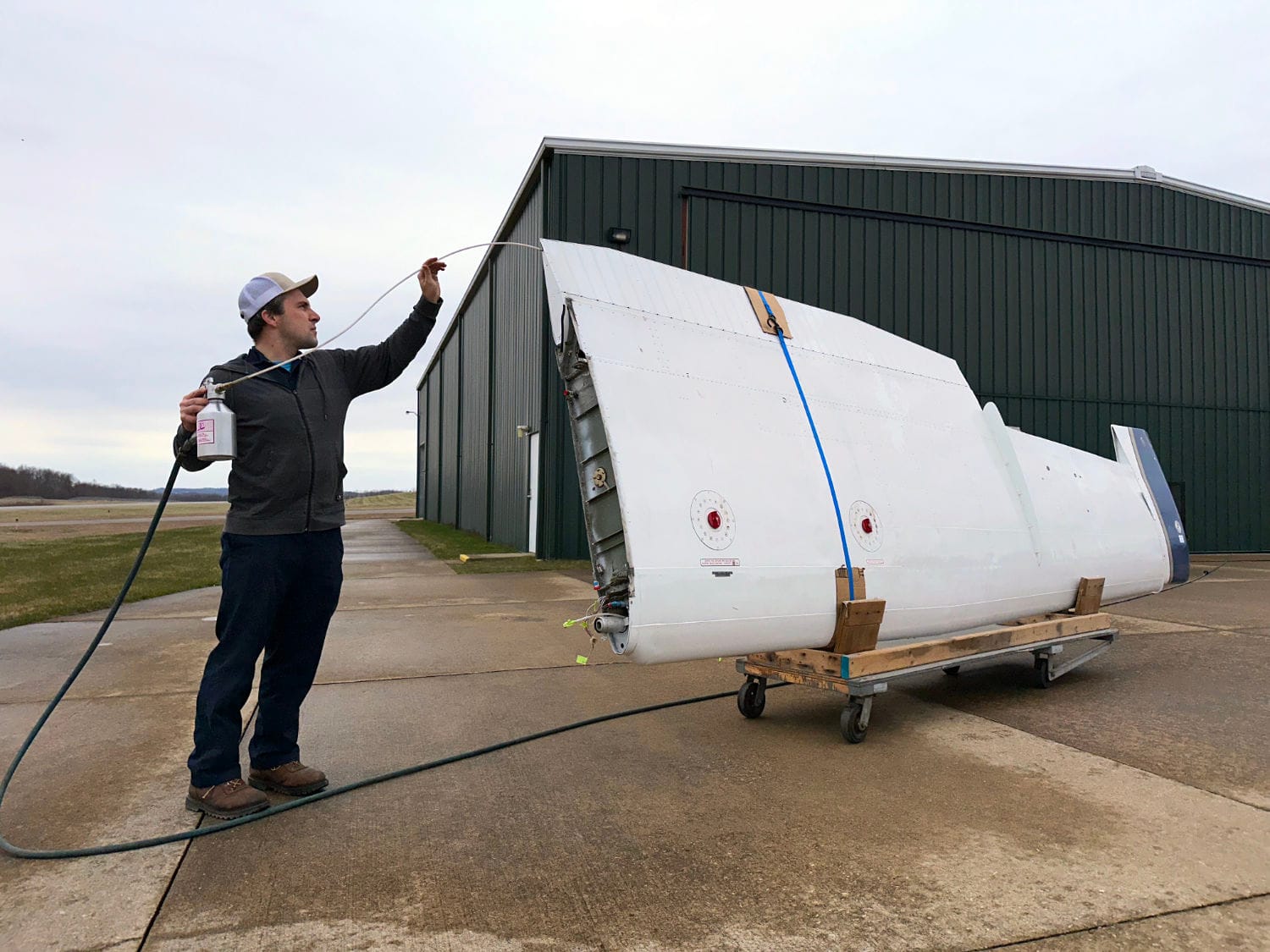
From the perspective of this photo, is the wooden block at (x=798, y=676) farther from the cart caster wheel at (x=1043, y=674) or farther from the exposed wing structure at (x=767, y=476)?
the cart caster wheel at (x=1043, y=674)

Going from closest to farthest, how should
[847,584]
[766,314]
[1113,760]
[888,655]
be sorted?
[1113,760]
[847,584]
[888,655]
[766,314]

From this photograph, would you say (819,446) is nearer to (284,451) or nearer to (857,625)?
(857,625)

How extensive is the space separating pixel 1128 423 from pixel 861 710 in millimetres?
16359

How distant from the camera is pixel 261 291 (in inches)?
140

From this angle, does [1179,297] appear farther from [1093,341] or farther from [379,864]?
[379,864]

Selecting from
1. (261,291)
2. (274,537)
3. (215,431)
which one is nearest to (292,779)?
(274,537)

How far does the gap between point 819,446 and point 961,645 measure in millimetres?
1545

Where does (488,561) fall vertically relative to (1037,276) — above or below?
below

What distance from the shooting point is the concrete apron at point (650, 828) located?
8.27 ft

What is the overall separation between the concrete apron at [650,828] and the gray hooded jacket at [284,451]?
1229mm

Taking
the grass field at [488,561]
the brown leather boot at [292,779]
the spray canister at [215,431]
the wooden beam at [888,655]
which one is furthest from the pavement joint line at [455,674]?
the grass field at [488,561]

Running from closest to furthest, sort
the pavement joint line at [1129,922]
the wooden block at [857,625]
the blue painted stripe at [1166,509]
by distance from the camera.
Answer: the pavement joint line at [1129,922] < the wooden block at [857,625] < the blue painted stripe at [1166,509]

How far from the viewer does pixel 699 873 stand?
9.35 ft

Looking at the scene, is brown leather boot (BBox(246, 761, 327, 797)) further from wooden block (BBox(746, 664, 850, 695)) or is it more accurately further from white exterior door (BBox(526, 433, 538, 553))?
white exterior door (BBox(526, 433, 538, 553))
